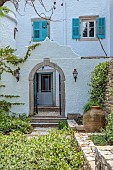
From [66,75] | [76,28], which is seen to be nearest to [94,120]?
[66,75]

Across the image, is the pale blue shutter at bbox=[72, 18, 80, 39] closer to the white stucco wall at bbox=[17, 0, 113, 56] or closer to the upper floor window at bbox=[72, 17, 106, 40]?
the upper floor window at bbox=[72, 17, 106, 40]

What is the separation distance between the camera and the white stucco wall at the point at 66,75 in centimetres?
1302

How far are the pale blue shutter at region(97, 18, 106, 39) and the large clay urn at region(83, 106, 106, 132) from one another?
802 centimetres

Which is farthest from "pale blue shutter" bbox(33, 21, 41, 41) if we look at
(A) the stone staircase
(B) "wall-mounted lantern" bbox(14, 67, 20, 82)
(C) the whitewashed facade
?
(A) the stone staircase

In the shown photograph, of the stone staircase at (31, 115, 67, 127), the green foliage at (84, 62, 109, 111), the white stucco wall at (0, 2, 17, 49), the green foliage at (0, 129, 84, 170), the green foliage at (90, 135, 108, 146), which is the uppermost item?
the white stucco wall at (0, 2, 17, 49)

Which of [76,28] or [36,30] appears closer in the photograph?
[76,28]

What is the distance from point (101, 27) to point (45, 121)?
785 centimetres

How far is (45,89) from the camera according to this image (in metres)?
18.9

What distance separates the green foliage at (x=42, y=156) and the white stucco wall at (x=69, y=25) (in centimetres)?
1082

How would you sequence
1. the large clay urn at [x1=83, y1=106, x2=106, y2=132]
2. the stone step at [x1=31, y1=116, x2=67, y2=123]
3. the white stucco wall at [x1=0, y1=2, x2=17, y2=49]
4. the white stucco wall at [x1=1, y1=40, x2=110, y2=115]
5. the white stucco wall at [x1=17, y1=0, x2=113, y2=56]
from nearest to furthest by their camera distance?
the large clay urn at [x1=83, y1=106, x2=106, y2=132] < the stone step at [x1=31, y1=116, x2=67, y2=123] < the white stucco wall at [x1=1, y1=40, x2=110, y2=115] < the white stucco wall at [x1=0, y1=2, x2=17, y2=49] < the white stucco wall at [x1=17, y1=0, x2=113, y2=56]

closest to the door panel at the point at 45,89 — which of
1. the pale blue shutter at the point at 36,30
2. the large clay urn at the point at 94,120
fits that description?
the pale blue shutter at the point at 36,30

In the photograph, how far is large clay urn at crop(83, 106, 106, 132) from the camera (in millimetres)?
10023

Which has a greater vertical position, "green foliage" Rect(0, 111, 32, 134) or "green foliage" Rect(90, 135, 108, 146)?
"green foliage" Rect(90, 135, 108, 146)

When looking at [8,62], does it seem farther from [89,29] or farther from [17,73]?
[89,29]
